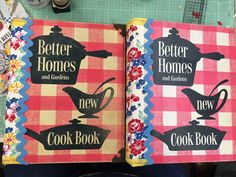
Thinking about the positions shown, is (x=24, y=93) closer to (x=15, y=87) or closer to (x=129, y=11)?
(x=15, y=87)

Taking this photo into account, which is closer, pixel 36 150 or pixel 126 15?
pixel 36 150

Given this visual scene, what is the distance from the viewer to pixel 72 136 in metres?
0.59

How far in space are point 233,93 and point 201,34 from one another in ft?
0.47

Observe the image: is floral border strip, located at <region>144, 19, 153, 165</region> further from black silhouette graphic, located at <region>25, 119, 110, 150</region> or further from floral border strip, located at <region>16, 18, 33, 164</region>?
floral border strip, located at <region>16, 18, 33, 164</region>

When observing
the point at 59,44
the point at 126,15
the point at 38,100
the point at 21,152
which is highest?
the point at 126,15

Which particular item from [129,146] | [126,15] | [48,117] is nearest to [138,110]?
[129,146]

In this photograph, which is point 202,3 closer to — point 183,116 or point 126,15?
point 126,15

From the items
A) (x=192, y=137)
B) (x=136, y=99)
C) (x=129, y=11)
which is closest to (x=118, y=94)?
(x=136, y=99)

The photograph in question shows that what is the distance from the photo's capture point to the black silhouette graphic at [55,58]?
584 mm

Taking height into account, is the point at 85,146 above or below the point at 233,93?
below

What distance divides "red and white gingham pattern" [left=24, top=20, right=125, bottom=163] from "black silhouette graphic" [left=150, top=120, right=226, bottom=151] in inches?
3.6

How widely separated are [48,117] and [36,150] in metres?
0.07

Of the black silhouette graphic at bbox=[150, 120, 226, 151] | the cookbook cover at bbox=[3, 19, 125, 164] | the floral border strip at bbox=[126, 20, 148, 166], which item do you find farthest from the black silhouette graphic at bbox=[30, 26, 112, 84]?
the black silhouette graphic at bbox=[150, 120, 226, 151]

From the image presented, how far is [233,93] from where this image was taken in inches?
24.8
